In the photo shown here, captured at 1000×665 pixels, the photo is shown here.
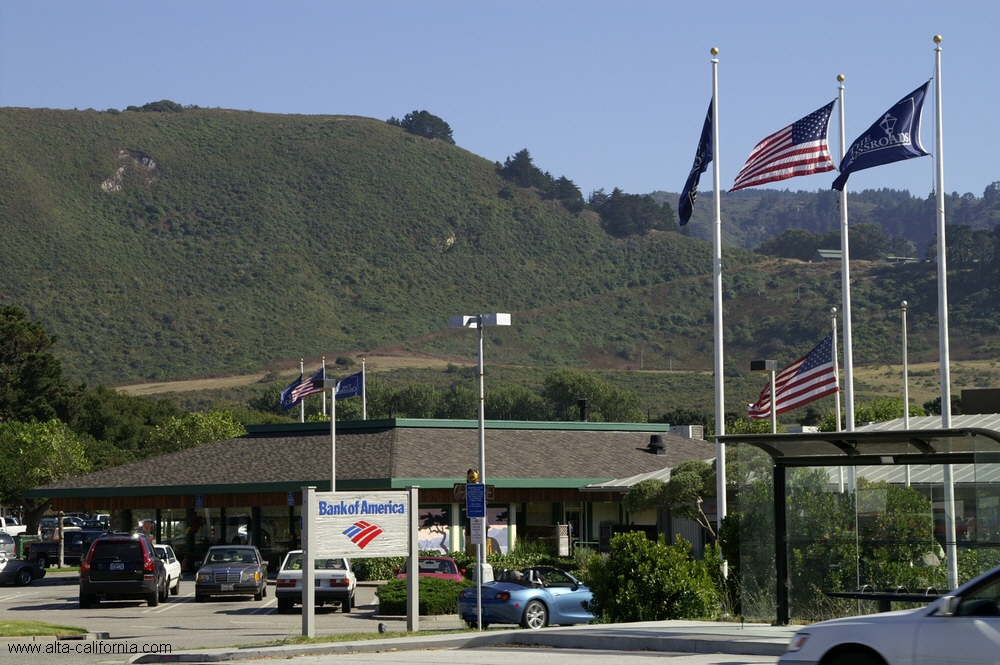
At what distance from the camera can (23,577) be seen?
41.2 m

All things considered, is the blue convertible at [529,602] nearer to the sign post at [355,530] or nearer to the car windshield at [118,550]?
the sign post at [355,530]

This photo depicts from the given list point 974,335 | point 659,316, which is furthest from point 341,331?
point 974,335

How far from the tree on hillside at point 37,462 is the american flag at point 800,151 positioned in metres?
48.9

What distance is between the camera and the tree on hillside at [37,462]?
64.0m

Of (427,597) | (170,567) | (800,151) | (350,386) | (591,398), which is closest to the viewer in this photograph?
(800,151)

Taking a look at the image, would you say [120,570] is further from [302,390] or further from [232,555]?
[302,390]

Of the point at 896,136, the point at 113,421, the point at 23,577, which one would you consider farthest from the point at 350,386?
the point at 113,421

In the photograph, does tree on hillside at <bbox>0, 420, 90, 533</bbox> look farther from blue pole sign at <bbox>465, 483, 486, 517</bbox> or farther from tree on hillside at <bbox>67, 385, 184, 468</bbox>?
blue pole sign at <bbox>465, 483, 486, 517</bbox>

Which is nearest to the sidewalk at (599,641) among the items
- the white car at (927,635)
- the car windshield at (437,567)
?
the white car at (927,635)

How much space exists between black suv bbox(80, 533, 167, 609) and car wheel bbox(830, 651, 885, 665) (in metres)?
22.8

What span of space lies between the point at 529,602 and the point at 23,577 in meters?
22.9

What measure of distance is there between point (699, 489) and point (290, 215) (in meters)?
157

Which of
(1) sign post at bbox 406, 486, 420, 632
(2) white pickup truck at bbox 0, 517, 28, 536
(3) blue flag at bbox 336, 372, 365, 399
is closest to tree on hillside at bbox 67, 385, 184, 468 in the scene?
(2) white pickup truck at bbox 0, 517, 28, 536

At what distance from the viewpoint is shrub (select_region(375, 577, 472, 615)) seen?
29.6m
